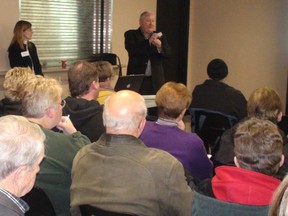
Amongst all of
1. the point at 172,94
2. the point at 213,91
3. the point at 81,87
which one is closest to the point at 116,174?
the point at 172,94

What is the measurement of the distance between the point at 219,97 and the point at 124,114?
2.25 metres

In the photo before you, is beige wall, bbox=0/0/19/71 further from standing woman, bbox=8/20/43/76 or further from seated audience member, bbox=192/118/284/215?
seated audience member, bbox=192/118/284/215

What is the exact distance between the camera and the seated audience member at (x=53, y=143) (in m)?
2.31

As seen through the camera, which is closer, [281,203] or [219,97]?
[281,203]

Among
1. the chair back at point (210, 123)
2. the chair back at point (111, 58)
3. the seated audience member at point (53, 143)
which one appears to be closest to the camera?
the seated audience member at point (53, 143)

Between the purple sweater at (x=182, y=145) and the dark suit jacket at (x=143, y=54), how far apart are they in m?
3.06

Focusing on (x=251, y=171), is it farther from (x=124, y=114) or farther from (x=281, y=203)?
(x=281, y=203)

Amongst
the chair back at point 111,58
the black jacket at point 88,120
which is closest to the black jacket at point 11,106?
the black jacket at point 88,120

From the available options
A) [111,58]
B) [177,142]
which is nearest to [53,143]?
[177,142]

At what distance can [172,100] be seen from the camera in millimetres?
2955

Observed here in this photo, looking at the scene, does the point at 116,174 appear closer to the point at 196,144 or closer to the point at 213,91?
the point at 196,144

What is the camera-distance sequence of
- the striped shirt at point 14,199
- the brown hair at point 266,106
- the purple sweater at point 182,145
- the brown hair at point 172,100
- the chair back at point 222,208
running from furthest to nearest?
the brown hair at point 266,106
the brown hair at point 172,100
the purple sweater at point 182,145
the chair back at point 222,208
the striped shirt at point 14,199

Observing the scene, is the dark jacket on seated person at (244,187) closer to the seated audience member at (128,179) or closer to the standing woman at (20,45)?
the seated audience member at (128,179)

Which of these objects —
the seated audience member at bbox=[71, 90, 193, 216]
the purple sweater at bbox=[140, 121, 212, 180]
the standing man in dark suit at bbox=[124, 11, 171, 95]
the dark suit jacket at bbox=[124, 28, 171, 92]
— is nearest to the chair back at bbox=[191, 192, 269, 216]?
the seated audience member at bbox=[71, 90, 193, 216]
